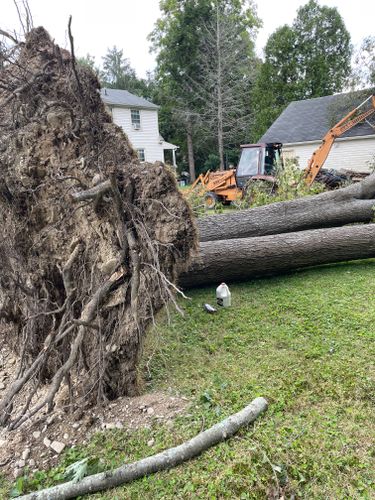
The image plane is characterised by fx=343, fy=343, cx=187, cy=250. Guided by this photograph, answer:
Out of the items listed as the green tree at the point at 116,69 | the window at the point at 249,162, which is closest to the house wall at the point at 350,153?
the window at the point at 249,162

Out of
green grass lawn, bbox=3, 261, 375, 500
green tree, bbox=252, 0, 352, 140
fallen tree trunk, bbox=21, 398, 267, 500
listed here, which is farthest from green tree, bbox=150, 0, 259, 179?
fallen tree trunk, bbox=21, 398, 267, 500

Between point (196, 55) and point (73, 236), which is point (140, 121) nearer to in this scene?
point (196, 55)

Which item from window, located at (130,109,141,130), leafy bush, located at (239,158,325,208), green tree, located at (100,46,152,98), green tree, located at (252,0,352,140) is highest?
green tree, located at (100,46,152,98)

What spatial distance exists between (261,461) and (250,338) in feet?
5.23

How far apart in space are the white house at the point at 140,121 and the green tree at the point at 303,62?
19.8 feet

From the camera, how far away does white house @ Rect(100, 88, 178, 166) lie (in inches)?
725

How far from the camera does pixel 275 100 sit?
20.3 meters

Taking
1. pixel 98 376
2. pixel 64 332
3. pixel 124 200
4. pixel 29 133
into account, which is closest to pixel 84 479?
pixel 98 376

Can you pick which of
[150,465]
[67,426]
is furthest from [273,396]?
[67,426]

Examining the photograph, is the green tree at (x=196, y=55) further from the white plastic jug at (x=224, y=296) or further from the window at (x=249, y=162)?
the white plastic jug at (x=224, y=296)

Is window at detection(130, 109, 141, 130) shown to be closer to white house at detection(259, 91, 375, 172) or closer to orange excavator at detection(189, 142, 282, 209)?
white house at detection(259, 91, 375, 172)

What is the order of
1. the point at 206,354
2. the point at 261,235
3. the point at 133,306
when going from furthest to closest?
the point at 261,235 → the point at 206,354 → the point at 133,306

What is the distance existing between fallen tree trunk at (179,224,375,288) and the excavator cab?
216 inches

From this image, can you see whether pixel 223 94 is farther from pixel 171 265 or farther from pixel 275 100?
pixel 171 265
